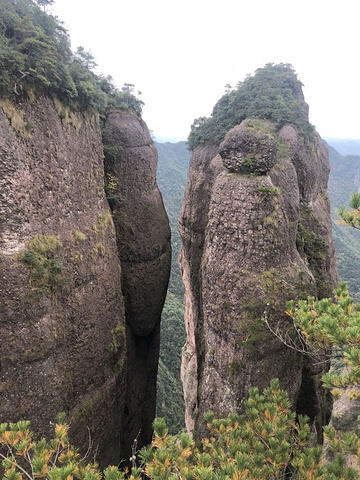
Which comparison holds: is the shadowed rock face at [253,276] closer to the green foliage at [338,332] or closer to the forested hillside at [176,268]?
the forested hillside at [176,268]

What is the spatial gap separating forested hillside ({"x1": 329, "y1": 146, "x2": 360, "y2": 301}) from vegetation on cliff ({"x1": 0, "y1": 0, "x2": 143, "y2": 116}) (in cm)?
2876

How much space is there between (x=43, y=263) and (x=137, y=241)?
6525mm

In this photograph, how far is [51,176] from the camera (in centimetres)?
1089

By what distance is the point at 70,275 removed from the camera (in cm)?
1105

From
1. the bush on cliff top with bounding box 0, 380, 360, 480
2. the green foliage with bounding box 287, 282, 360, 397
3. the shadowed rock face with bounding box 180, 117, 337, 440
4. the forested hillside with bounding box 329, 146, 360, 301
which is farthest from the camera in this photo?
the forested hillside with bounding box 329, 146, 360, 301

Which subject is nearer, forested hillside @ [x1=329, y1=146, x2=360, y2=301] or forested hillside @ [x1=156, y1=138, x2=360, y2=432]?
forested hillside @ [x1=156, y1=138, x2=360, y2=432]

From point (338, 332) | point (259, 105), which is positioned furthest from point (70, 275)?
point (259, 105)

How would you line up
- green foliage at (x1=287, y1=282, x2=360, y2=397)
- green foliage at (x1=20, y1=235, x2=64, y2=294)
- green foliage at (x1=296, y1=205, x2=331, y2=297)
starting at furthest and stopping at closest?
green foliage at (x1=296, y1=205, x2=331, y2=297), green foliage at (x1=20, y1=235, x2=64, y2=294), green foliage at (x1=287, y1=282, x2=360, y2=397)

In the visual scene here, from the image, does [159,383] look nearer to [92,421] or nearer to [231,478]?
[92,421]

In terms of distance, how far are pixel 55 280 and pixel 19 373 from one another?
9.47 ft

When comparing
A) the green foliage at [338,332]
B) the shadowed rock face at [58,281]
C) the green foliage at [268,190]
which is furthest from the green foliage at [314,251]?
the shadowed rock face at [58,281]

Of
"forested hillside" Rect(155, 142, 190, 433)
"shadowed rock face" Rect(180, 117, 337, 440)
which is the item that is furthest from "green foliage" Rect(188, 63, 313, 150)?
"forested hillside" Rect(155, 142, 190, 433)

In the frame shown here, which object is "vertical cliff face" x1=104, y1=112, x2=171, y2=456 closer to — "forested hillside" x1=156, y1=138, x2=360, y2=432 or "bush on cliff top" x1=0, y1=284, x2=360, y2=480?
"forested hillside" x1=156, y1=138, x2=360, y2=432

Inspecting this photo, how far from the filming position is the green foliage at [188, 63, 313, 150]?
17359 millimetres
